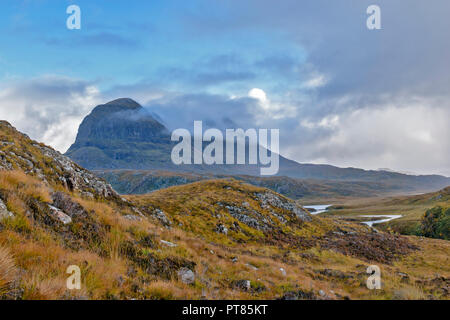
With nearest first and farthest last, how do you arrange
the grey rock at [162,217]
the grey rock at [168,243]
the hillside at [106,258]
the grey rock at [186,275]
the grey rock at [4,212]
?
1. the hillside at [106,258]
2. the grey rock at [4,212]
3. the grey rock at [186,275]
4. the grey rock at [168,243]
5. the grey rock at [162,217]

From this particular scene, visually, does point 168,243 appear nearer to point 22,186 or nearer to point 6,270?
point 22,186

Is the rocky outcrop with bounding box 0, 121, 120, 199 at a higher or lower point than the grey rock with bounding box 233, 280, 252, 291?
higher

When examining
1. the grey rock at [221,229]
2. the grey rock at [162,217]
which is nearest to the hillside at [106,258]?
the grey rock at [162,217]

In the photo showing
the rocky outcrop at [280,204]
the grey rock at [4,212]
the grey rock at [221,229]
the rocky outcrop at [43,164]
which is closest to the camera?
the grey rock at [4,212]

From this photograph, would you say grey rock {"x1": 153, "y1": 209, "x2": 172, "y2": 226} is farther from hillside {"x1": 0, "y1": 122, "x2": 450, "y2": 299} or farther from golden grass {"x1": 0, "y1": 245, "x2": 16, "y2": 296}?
golden grass {"x1": 0, "y1": 245, "x2": 16, "y2": 296}

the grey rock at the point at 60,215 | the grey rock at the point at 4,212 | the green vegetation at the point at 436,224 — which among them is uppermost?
the grey rock at the point at 4,212

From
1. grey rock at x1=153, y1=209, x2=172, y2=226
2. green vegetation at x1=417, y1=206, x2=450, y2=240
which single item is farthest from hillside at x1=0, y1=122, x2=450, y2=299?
green vegetation at x1=417, y1=206, x2=450, y2=240

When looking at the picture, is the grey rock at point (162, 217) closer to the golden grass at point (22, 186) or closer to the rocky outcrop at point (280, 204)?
the golden grass at point (22, 186)

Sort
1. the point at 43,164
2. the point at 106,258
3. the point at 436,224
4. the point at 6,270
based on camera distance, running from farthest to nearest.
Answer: the point at 436,224, the point at 43,164, the point at 106,258, the point at 6,270

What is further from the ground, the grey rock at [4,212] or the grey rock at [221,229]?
the grey rock at [4,212]

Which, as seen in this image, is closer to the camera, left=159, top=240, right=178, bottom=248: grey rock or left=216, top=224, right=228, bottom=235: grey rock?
left=159, top=240, right=178, bottom=248: grey rock

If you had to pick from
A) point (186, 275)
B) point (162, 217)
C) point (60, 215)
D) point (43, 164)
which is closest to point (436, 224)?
point (162, 217)

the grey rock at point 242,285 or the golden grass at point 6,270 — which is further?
the grey rock at point 242,285
